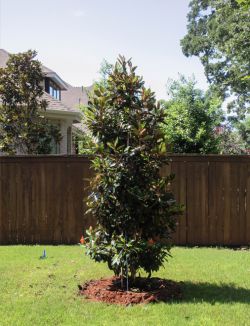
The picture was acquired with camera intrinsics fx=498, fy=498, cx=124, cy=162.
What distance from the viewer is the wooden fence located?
10.5 metres

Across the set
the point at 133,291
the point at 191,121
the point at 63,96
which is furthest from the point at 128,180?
the point at 63,96

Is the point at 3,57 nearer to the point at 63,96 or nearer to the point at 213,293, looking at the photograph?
the point at 63,96

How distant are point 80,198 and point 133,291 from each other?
4410mm

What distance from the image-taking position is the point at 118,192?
654 cm

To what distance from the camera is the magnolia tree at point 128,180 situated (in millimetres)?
6516

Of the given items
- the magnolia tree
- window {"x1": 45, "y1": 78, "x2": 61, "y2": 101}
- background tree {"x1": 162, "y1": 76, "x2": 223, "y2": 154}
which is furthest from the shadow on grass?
window {"x1": 45, "y1": 78, "x2": 61, "y2": 101}

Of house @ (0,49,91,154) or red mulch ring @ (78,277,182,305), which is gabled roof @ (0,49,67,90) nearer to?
house @ (0,49,91,154)

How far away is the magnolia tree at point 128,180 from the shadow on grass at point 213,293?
1.96 feet

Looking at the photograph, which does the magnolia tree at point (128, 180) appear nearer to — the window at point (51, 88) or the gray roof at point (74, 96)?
the window at point (51, 88)

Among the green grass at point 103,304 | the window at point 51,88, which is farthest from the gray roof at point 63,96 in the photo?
the green grass at point 103,304

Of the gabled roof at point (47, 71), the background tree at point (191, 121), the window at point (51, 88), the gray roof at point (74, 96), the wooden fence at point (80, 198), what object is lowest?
the wooden fence at point (80, 198)

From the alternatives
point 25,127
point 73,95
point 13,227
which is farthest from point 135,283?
point 73,95

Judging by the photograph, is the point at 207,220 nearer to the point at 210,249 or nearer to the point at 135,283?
the point at 210,249

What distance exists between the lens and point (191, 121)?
15141 millimetres
